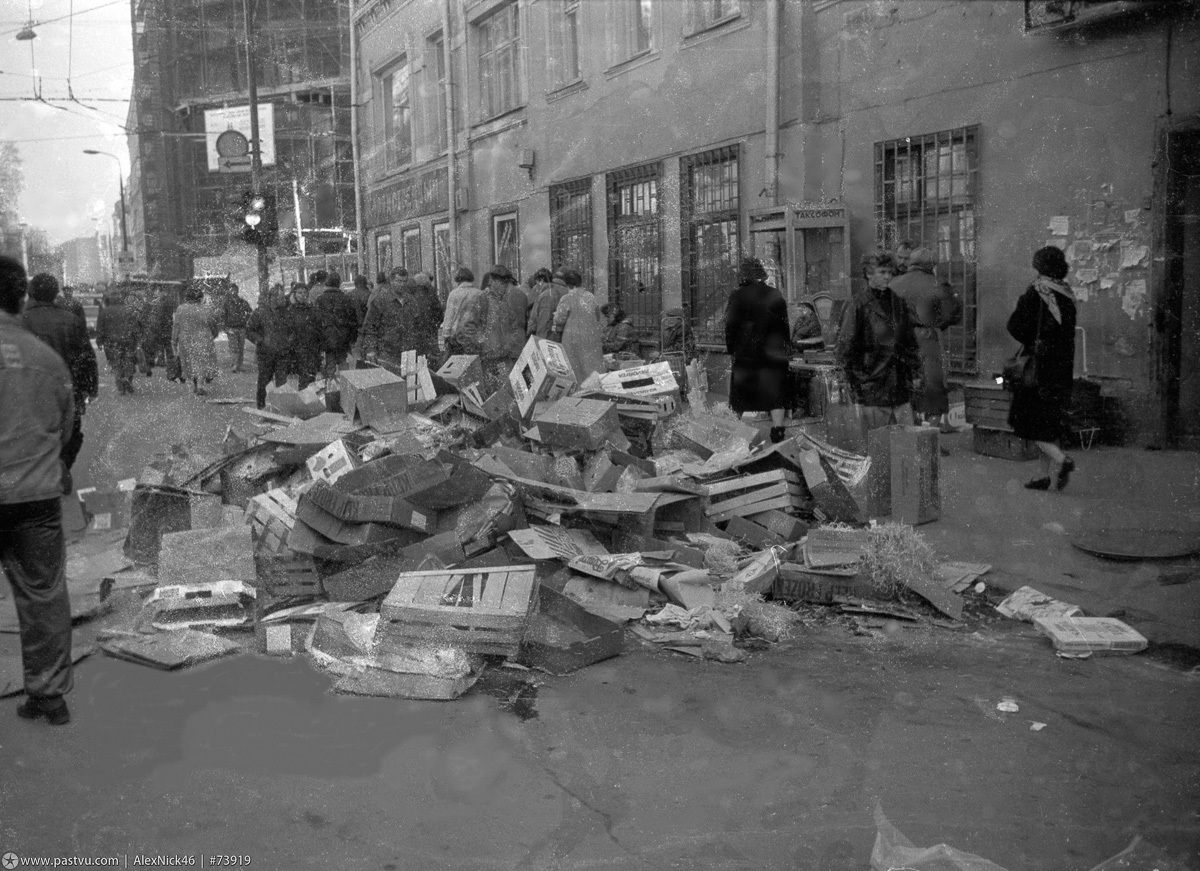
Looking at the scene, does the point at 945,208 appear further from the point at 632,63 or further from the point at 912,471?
the point at 632,63

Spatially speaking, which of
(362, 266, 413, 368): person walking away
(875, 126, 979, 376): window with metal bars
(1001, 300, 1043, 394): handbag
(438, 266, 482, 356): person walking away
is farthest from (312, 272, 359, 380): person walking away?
(1001, 300, 1043, 394): handbag

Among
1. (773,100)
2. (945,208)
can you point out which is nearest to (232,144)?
(773,100)

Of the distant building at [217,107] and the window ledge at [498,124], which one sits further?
the distant building at [217,107]

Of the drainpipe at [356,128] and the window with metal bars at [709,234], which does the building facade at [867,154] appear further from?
the drainpipe at [356,128]

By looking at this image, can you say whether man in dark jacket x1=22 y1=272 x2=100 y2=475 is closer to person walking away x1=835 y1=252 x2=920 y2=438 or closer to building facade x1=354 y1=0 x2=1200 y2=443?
person walking away x1=835 y1=252 x2=920 y2=438

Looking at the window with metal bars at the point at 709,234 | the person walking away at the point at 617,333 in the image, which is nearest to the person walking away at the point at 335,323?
the person walking away at the point at 617,333

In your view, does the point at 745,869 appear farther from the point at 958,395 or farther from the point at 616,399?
the point at 958,395

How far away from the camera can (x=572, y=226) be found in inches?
766

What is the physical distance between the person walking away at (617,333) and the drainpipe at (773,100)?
9.26 feet

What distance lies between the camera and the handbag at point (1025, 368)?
8422 millimetres

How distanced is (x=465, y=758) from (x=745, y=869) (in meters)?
→ 1.22

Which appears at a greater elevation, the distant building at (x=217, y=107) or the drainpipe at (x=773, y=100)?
the distant building at (x=217, y=107)

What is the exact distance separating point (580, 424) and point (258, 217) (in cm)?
1755

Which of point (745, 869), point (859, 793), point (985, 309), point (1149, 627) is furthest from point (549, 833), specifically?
point (985, 309)
